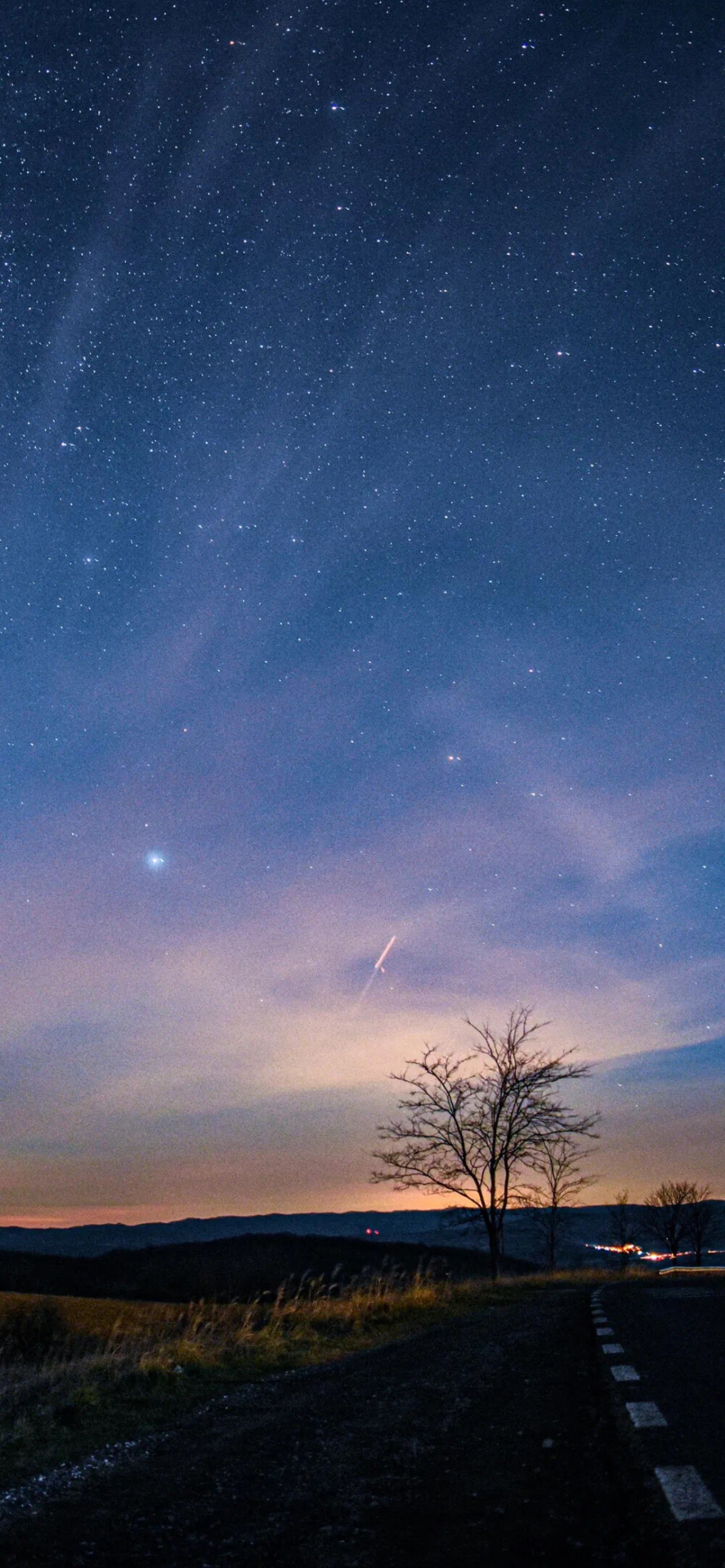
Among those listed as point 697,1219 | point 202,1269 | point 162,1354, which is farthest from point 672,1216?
point 162,1354

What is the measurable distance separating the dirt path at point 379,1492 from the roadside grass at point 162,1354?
0.74 metres

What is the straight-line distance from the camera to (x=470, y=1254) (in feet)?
310

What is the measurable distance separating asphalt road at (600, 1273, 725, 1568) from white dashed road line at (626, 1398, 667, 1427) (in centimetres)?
3

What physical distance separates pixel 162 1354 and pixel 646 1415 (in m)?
5.85

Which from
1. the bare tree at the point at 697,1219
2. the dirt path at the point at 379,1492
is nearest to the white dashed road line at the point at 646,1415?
the dirt path at the point at 379,1492

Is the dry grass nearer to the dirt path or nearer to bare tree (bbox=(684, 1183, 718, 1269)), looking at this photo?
the dirt path

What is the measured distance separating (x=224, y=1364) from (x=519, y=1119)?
18.8m

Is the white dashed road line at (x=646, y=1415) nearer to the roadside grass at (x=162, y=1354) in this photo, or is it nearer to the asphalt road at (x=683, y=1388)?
the asphalt road at (x=683, y=1388)

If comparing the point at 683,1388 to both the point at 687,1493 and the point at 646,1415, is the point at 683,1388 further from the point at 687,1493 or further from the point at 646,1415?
the point at 687,1493

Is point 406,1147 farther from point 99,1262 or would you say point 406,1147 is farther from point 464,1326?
point 99,1262

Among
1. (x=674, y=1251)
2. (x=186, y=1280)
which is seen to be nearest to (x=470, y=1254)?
(x=674, y=1251)

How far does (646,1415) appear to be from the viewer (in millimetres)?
5062

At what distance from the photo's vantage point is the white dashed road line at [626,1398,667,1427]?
15.9ft

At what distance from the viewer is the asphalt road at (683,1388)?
3735 millimetres
